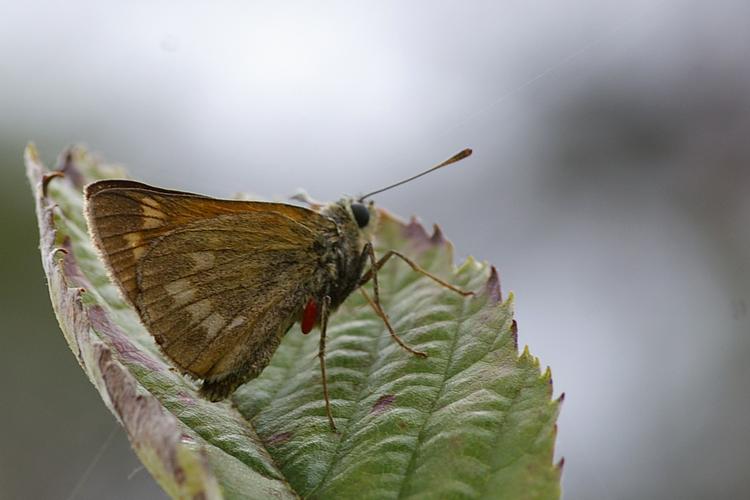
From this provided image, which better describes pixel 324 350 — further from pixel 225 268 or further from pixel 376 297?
pixel 225 268

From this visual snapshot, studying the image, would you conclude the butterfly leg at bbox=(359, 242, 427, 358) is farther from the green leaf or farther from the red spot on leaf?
the red spot on leaf

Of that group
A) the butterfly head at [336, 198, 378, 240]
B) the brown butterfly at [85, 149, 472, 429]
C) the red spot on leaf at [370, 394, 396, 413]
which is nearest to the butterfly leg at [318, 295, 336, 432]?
the brown butterfly at [85, 149, 472, 429]

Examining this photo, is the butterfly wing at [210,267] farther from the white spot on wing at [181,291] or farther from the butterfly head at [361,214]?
the butterfly head at [361,214]

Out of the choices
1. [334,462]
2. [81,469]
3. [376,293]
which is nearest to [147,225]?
[376,293]

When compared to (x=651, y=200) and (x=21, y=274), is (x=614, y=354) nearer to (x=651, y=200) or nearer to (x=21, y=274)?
(x=651, y=200)

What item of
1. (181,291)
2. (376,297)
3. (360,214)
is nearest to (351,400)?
(376,297)

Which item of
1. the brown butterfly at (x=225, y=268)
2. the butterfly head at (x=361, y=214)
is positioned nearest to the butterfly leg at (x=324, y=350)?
the brown butterfly at (x=225, y=268)
